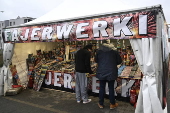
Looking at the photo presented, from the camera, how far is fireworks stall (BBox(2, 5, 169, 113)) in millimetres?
3164

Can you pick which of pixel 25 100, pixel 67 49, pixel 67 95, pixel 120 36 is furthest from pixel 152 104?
pixel 67 49

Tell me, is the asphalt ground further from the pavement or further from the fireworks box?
the fireworks box

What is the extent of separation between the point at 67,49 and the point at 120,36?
13.7 feet

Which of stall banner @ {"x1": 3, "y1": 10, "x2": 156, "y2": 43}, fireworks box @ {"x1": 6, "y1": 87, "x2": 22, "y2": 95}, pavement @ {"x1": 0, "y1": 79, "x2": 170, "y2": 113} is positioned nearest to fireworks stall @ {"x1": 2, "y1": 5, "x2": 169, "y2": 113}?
stall banner @ {"x1": 3, "y1": 10, "x2": 156, "y2": 43}

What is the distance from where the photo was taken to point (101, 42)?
4637 millimetres

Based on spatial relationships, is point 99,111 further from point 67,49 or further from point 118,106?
point 67,49

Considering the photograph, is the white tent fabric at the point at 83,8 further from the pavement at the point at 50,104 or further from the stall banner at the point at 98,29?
the pavement at the point at 50,104

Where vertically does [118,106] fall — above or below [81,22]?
below

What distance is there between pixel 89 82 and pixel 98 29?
2.16 metres

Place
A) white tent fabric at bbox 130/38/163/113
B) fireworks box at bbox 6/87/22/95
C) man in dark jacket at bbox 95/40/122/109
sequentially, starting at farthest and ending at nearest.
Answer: fireworks box at bbox 6/87/22/95 → man in dark jacket at bbox 95/40/122/109 → white tent fabric at bbox 130/38/163/113

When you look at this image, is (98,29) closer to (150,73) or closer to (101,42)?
(101,42)

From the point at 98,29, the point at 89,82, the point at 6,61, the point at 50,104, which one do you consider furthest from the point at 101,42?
the point at 6,61

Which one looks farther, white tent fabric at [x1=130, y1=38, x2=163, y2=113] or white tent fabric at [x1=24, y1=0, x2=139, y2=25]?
white tent fabric at [x1=24, y1=0, x2=139, y2=25]

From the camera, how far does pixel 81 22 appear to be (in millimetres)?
4059
